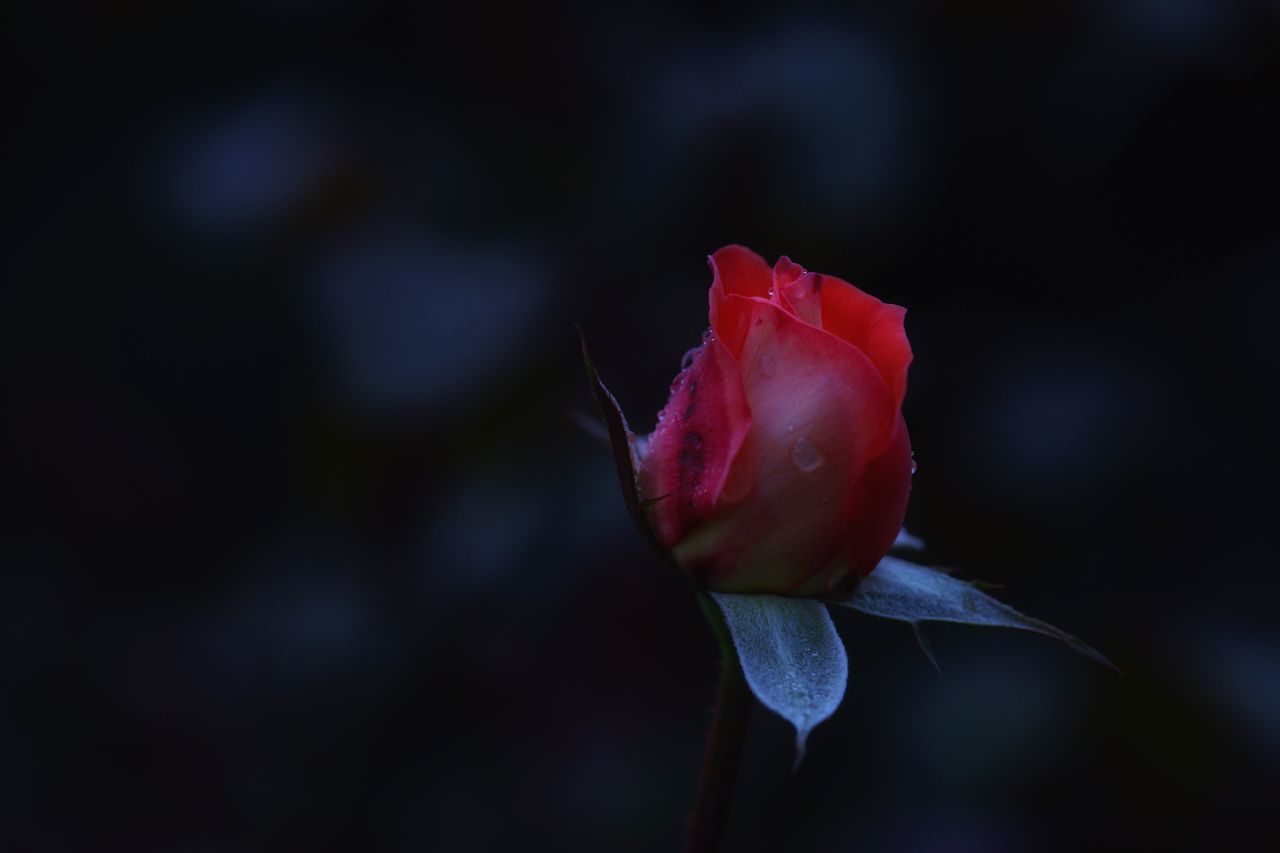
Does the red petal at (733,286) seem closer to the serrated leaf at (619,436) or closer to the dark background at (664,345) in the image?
the serrated leaf at (619,436)

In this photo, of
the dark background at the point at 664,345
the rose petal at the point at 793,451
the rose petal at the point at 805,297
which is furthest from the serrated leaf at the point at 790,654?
the dark background at the point at 664,345

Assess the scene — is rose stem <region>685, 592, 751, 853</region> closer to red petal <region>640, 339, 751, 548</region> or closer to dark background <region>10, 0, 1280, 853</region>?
red petal <region>640, 339, 751, 548</region>

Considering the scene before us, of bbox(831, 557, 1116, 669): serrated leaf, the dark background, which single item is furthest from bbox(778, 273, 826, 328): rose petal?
the dark background

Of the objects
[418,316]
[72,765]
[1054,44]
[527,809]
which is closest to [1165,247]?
[1054,44]

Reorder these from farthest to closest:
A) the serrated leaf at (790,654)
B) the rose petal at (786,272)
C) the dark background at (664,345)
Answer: the dark background at (664,345) < the rose petal at (786,272) < the serrated leaf at (790,654)

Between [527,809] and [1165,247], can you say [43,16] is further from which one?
[1165,247]

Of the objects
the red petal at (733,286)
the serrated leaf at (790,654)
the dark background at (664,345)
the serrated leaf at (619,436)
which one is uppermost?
the red petal at (733,286)

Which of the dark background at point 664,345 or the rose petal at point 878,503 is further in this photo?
the dark background at point 664,345
